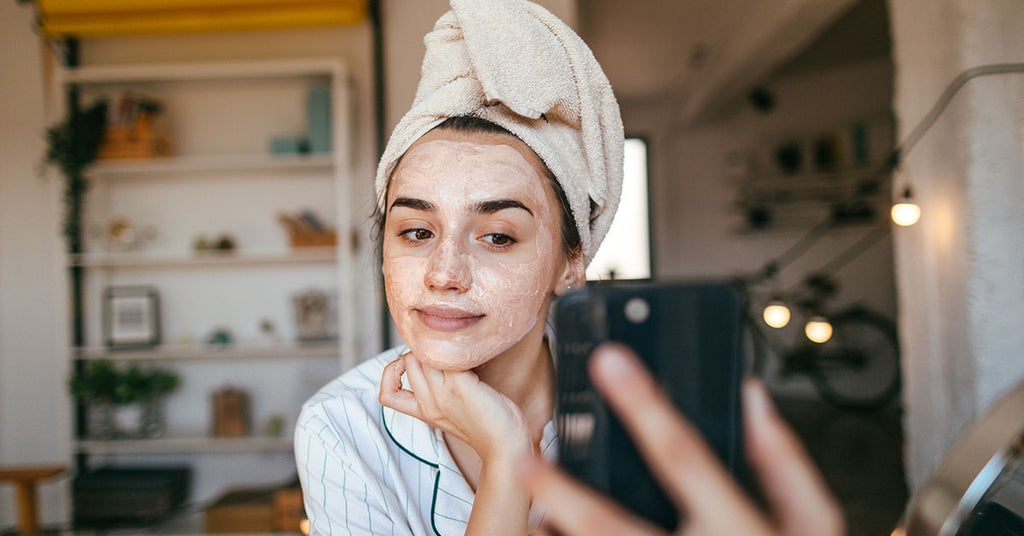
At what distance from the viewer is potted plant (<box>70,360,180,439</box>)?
102 inches

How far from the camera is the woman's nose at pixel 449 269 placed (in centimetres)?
61

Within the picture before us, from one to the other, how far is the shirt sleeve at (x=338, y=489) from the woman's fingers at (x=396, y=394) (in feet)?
0.26

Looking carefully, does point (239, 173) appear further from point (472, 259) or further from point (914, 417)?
point (914, 417)

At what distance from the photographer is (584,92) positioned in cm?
67

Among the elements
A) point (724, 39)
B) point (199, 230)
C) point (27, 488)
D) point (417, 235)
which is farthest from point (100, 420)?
point (724, 39)

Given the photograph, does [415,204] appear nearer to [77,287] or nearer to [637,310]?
[637,310]

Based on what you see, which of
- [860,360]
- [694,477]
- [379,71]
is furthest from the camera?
[860,360]

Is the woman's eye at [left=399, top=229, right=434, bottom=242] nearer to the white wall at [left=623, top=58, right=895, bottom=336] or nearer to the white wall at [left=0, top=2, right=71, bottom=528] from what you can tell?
the white wall at [left=0, top=2, right=71, bottom=528]

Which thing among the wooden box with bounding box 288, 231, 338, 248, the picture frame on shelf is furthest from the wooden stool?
the wooden box with bounding box 288, 231, 338, 248

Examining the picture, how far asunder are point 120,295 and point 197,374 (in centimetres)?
50

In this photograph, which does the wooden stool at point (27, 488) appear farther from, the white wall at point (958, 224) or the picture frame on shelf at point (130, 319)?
the white wall at point (958, 224)

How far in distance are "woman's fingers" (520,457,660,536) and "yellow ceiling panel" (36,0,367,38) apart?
2.45 m

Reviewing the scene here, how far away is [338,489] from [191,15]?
2.44 metres

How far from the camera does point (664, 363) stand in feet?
1.12
